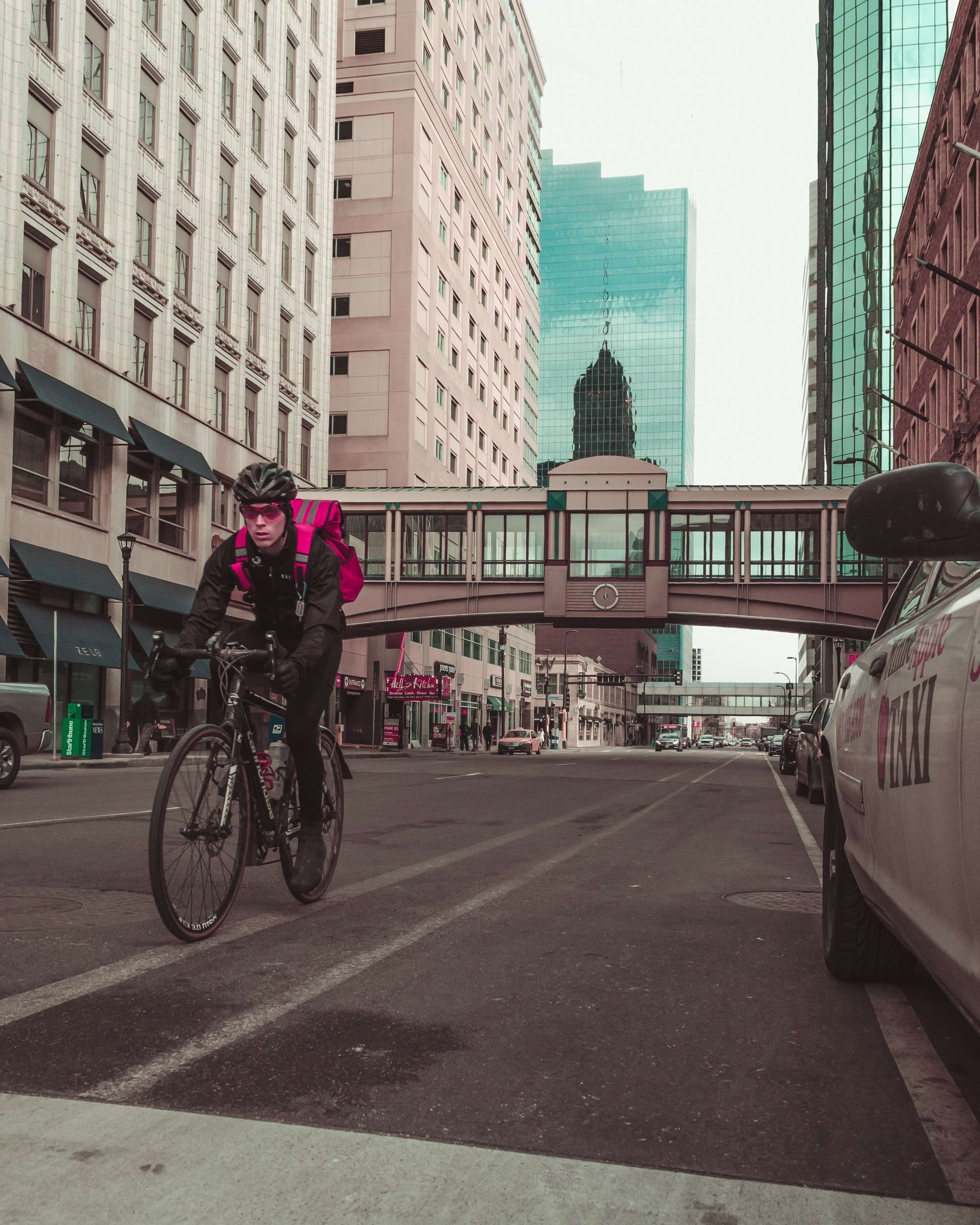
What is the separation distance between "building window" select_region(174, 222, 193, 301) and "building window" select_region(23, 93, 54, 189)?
7071 mm

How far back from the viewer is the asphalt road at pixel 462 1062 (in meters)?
2.54

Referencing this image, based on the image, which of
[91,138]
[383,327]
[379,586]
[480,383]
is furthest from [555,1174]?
[480,383]

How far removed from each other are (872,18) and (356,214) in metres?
57.5

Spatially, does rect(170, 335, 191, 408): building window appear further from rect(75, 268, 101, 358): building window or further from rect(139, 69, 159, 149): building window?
rect(139, 69, 159, 149): building window

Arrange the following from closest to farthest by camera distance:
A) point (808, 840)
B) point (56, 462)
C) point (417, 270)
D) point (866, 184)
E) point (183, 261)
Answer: point (808, 840)
point (56, 462)
point (183, 261)
point (417, 270)
point (866, 184)

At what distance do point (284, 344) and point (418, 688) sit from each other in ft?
54.5

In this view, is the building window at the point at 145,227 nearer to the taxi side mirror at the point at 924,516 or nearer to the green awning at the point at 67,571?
the green awning at the point at 67,571

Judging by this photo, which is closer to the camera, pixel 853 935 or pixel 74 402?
pixel 853 935

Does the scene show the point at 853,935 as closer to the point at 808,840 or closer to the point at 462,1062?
the point at 462,1062

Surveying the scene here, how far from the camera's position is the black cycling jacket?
5.11m

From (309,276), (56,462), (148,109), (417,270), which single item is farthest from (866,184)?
(56,462)

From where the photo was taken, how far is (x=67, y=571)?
28.7 metres

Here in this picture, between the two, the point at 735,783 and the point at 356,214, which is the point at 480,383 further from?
the point at 735,783

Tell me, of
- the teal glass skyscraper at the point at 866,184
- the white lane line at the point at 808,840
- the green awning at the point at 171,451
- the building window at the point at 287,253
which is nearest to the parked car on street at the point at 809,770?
the white lane line at the point at 808,840
